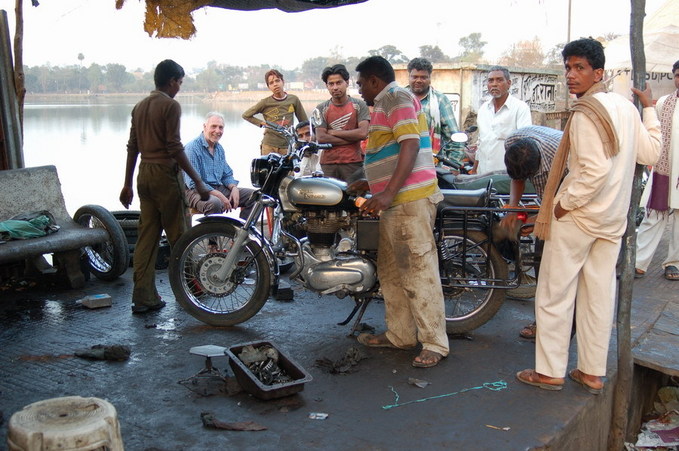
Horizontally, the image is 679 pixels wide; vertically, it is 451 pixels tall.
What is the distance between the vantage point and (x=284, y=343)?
4.71m

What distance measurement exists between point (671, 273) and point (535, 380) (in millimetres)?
3194

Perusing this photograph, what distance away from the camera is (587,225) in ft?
12.0

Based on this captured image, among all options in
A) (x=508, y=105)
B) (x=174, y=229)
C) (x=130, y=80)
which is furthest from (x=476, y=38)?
(x=174, y=229)

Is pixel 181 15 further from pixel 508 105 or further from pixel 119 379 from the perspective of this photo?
pixel 508 105

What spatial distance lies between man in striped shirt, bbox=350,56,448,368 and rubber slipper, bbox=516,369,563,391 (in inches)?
20.5

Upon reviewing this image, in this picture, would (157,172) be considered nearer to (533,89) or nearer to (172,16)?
(172,16)

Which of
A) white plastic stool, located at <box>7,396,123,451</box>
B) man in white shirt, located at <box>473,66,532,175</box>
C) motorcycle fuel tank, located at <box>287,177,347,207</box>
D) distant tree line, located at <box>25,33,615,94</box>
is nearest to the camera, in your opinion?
white plastic stool, located at <box>7,396,123,451</box>

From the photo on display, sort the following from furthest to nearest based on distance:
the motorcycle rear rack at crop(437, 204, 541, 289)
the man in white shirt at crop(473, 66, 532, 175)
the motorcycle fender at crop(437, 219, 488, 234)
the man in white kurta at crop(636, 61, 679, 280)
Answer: the man in white shirt at crop(473, 66, 532, 175)
the man in white kurta at crop(636, 61, 679, 280)
the motorcycle fender at crop(437, 219, 488, 234)
the motorcycle rear rack at crop(437, 204, 541, 289)

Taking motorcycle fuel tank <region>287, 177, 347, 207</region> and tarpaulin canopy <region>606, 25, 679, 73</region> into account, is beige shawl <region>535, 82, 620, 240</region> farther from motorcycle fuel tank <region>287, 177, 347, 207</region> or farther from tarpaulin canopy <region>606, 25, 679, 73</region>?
tarpaulin canopy <region>606, 25, 679, 73</region>

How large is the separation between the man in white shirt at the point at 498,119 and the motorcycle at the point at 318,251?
186 cm

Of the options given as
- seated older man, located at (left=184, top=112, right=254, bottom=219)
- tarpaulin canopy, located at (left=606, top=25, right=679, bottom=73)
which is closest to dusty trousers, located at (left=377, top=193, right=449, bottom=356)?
seated older man, located at (left=184, top=112, right=254, bottom=219)

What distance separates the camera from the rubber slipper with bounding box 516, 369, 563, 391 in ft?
12.9

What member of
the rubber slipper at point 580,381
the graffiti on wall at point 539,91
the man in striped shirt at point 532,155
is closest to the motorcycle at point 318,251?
the man in striped shirt at point 532,155

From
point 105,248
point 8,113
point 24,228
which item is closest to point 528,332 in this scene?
point 105,248
